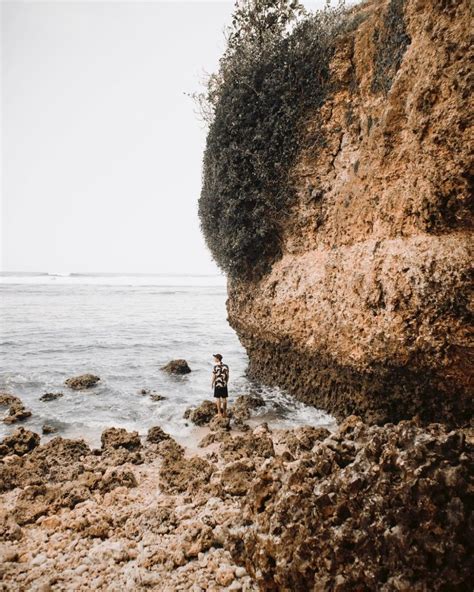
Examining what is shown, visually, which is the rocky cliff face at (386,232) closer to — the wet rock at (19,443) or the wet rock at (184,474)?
the wet rock at (184,474)

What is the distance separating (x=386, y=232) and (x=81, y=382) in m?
10.4

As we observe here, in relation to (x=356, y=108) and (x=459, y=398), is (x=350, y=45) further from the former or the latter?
(x=459, y=398)

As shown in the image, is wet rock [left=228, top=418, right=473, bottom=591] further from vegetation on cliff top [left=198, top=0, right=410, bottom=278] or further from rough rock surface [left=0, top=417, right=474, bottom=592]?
vegetation on cliff top [left=198, top=0, right=410, bottom=278]

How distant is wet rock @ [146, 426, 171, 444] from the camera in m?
7.73

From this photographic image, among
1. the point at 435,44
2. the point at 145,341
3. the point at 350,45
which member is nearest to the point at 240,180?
the point at 350,45

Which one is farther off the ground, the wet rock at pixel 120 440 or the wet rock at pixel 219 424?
the wet rock at pixel 120 440

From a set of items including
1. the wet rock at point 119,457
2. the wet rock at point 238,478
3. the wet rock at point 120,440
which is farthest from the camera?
the wet rock at point 120,440

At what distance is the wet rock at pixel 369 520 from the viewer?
8.43 ft

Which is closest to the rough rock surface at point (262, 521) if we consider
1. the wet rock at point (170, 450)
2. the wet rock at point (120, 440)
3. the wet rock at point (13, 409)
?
the wet rock at point (170, 450)

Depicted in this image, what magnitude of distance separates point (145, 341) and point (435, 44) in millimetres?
16865

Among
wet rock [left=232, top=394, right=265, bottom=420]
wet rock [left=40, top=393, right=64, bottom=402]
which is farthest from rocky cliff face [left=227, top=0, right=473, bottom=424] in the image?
wet rock [left=40, top=393, right=64, bottom=402]

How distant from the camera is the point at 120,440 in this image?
7359 mm

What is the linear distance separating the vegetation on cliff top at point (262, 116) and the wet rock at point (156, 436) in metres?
5.34

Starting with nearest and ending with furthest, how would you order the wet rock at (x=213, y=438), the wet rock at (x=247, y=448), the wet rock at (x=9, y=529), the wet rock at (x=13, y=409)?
the wet rock at (x=9, y=529) → the wet rock at (x=247, y=448) → the wet rock at (x=213, y=438) → the wet rock at (x=13, y=409)
